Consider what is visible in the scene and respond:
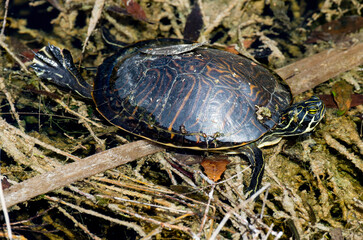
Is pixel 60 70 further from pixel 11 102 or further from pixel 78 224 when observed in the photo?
pixel 78 224

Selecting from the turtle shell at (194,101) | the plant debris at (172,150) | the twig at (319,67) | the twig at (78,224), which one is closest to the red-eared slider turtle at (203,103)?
the turtle shell at (194,101)

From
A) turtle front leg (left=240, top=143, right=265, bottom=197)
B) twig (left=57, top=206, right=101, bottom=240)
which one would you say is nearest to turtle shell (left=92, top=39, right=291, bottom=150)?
turtle front leg (left=240, top=143, right=265, bottom=197)

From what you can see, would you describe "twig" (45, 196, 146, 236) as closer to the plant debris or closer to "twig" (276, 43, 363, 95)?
the plant debris

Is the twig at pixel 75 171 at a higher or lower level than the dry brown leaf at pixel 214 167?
higher

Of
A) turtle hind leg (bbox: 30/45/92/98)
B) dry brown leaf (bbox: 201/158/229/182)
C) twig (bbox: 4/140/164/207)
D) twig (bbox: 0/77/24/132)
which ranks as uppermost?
turtle hind leg (bbox: 30/45/92/98)

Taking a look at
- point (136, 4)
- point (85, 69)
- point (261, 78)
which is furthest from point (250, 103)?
point (136, 4)

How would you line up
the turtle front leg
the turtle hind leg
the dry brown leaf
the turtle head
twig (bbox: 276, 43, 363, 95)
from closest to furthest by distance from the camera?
the turtle front leg
the dry brown leaf
the turtle head
the turtle hind leg
twig (bbox: 276, 43, 363, 95)

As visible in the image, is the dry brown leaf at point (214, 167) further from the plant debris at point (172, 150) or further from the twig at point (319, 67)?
the twig at point (319, 67)
